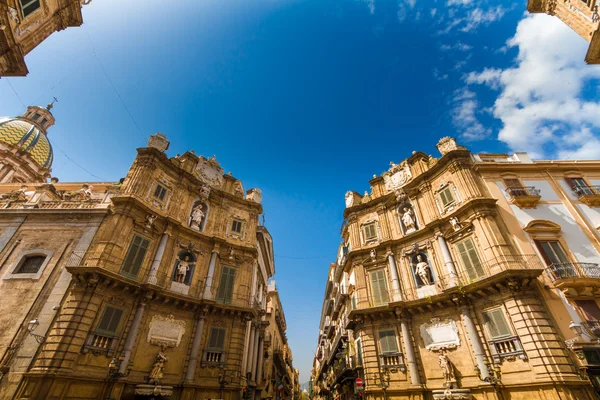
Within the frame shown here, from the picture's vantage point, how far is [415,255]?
2123cm

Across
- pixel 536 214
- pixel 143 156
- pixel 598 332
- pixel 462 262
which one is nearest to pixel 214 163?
pixel 143 156

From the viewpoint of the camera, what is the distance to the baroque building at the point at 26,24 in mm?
10688

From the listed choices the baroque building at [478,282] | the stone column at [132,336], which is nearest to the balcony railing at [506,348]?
the baroque building at [478,282]

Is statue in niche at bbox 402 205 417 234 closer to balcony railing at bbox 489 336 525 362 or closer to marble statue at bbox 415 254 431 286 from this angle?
marble statue at bbox 415 254 431 286

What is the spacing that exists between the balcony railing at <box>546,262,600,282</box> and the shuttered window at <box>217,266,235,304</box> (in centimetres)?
2064

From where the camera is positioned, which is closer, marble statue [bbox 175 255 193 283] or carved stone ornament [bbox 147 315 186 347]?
carved stone ornament [bbox 147 315 186 347]

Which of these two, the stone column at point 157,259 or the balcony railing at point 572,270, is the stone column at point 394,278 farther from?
the stone column at point 157,259

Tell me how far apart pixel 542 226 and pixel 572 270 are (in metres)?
3.09

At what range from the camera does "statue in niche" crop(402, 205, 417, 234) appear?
22281 millimetres

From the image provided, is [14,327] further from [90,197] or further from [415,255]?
[415,255]

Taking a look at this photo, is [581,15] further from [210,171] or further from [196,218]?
[210,171]

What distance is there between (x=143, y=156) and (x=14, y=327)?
12.8 meters

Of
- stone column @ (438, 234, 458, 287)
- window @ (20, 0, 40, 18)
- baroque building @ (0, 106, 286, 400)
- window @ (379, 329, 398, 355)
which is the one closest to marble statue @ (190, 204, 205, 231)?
baroque building @ (0, 106, 286, 400)

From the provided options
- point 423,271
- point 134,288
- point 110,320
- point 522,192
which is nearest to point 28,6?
point 134,288
